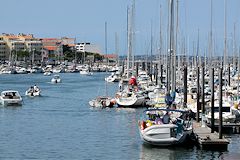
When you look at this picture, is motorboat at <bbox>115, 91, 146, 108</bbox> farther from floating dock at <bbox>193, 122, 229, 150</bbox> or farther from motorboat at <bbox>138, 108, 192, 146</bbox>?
motorboat at <bbox>138, 108, 192, 146</bbox>

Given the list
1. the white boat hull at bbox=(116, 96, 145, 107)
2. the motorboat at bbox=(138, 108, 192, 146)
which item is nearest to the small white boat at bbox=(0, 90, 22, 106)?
the white boat hull at bbox=(116, 96, 145, 107)

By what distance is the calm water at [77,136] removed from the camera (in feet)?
124

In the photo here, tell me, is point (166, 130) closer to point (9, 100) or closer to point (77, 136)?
point (77, 136)

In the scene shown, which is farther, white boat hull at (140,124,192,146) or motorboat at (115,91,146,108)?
motorboat at (115,91,146,108)

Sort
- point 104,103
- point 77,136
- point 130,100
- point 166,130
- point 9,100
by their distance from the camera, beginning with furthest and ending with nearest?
point 9,100, point 104,103, point 130,100, point 77,136, point 166,130

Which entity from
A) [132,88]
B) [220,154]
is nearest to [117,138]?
[220,154]

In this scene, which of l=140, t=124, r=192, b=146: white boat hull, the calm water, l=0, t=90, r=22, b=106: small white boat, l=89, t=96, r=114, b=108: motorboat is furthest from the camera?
l=0, t=90, r=22, b=106: small white boat

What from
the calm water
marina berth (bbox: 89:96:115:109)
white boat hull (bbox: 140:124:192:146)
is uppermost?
white boat hull (bbox: 140:124:192:146)

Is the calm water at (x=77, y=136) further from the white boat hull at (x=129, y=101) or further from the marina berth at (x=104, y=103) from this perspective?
the white boat hull at (x=129, y=101)

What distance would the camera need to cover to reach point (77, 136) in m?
46.4

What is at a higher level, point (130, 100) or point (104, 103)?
point (130, 100)

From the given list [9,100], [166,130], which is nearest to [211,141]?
[166,130]

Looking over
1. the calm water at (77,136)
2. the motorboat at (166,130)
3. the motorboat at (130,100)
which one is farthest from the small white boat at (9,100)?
the motorboat at (166,130)

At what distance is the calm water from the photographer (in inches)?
1494
